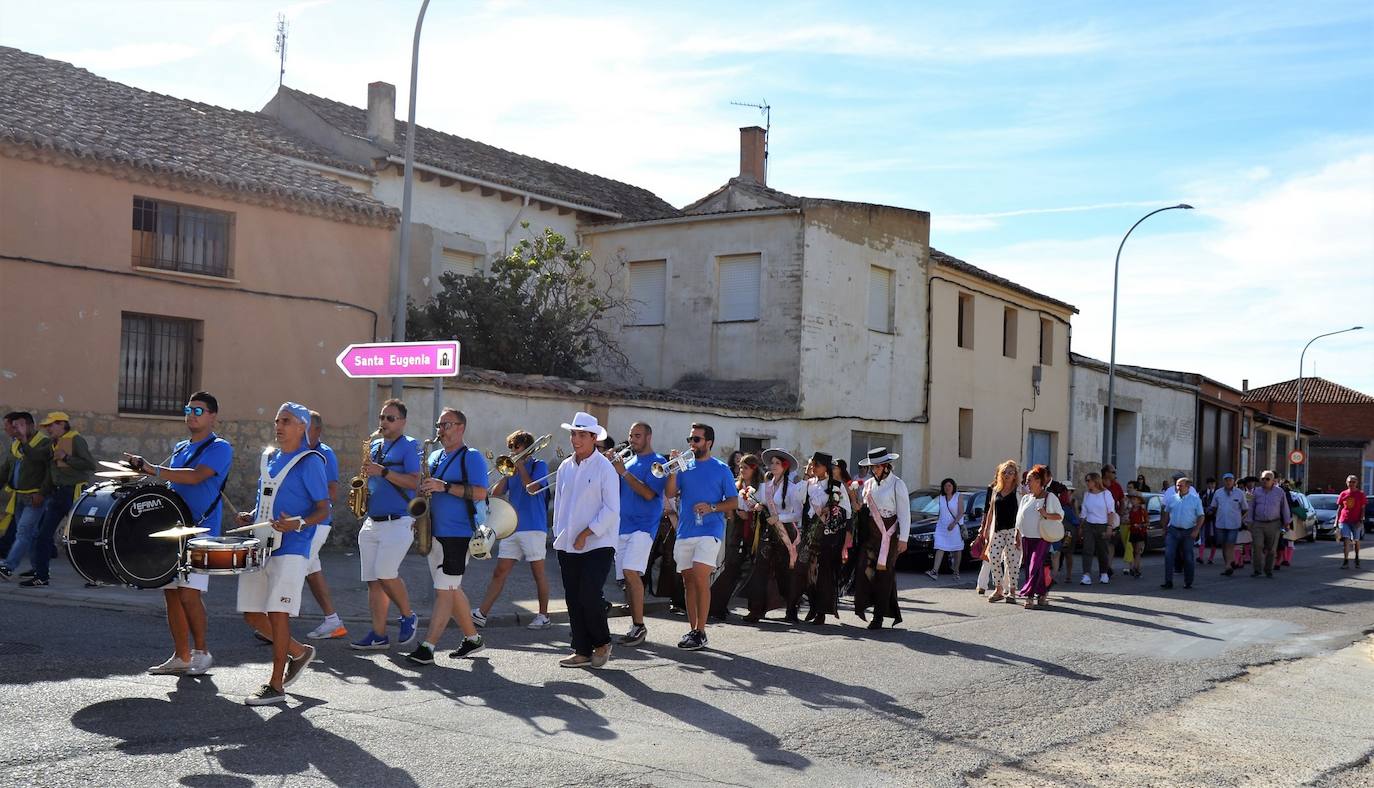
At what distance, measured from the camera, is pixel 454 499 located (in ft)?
30.5

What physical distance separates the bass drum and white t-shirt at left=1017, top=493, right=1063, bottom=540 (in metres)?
10.1

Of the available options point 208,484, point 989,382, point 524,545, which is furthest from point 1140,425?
point 208,484

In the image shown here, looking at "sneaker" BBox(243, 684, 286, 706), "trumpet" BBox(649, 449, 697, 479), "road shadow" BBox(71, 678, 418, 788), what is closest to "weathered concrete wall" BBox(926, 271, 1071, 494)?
"trumpet" BBox(649, 449, 697, 479)

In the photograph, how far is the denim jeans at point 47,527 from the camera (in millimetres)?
12398

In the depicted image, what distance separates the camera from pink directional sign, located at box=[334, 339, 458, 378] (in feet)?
38.0

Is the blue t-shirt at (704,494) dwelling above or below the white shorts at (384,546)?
above

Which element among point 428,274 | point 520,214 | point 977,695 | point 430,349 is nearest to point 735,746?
point 977,695

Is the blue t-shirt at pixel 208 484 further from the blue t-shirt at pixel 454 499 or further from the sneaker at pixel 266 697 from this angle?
the blue t-shirt at pixel 454 499

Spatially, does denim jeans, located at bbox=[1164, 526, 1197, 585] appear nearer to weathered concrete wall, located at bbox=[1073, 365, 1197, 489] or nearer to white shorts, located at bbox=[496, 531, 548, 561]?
white shorts, located at bbox=[496, 531, 548, 561]

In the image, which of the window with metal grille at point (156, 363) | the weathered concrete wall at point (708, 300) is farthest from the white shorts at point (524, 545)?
the weathered concrete wall at point (708, 300)

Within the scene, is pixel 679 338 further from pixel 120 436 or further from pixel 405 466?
pixel 405 466

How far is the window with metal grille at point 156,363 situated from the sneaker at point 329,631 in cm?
864

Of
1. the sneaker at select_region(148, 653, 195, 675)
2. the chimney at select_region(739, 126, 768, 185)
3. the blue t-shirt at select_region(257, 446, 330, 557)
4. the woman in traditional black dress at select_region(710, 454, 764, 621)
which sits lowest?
the sneaker at select_region(148, 653, 195, 675)

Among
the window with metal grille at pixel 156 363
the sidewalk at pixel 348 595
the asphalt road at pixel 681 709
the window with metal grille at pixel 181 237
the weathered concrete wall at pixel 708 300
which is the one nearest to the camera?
the asphalt road at pixel 681 709
